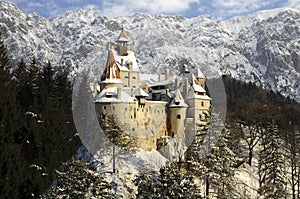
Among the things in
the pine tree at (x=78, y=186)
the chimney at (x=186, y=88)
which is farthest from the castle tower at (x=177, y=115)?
the pine tree at (x=78, y=186)

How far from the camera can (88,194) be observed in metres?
25.2

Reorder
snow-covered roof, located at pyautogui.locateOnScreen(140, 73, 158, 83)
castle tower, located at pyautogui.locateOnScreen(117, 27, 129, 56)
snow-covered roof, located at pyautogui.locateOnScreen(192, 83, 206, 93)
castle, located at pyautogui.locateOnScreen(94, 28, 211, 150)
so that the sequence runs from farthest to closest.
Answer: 1. snow-covered roof, located at pyautogui.locateOnScreen(140, 73, 158, 83)
2. castle tower, located at pyautogui.locateOnScreen(117, 27, 129, 56)
3. snow-covered roof, located at pyautogui.locateOnScreen(192, 83, 206, 93)
4. castle, located at pyautogui.locateOnScreen(94, 28, 211, 150)

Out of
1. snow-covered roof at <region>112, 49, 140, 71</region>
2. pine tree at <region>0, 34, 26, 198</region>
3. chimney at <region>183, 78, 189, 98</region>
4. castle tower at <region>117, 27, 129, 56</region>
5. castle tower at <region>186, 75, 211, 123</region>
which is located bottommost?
pine tree at <region>0, 34, 26, 198</region>

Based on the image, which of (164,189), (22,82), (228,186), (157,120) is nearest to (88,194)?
(164,189)

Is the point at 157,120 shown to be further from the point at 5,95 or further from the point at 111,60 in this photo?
the point at 5,95

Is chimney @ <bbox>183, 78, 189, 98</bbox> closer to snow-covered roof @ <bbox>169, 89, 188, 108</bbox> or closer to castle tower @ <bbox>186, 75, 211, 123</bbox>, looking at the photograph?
castle tower @ <bbox>186, 75, 211, 123</bbox>

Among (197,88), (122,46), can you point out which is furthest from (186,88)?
(122,46)

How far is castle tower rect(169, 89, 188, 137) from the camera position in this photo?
54.7 m

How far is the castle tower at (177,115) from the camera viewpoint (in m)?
54.7

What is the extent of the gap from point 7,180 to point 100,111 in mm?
28164

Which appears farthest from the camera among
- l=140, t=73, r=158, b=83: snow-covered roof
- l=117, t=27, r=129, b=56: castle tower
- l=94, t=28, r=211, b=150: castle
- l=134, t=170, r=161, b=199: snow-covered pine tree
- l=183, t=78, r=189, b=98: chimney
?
l=140, t=73, r=158, b=83: snow-covered roof

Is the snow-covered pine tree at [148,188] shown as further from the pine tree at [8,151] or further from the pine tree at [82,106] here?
the pine tree at [82,106]

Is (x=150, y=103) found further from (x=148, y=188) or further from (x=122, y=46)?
(x=148, y=188)

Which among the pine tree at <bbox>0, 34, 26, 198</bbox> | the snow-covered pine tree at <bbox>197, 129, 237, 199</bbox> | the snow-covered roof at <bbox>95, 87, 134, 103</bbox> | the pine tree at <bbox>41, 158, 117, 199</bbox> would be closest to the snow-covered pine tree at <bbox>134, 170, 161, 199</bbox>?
the pine tree at <bbox>41, 158, 117, 199</bbox>
